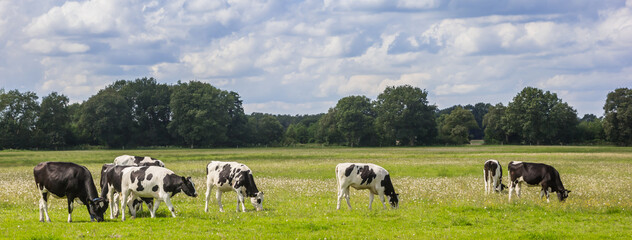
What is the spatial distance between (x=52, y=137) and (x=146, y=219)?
4574 inches

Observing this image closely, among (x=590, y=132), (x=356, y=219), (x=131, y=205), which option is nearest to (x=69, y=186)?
(x=131, y=205)

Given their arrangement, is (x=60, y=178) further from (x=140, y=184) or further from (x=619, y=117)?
(x=619, y=117)

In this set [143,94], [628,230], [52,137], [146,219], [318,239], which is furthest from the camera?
[143,94]

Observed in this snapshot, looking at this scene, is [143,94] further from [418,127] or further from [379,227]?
[379,227]

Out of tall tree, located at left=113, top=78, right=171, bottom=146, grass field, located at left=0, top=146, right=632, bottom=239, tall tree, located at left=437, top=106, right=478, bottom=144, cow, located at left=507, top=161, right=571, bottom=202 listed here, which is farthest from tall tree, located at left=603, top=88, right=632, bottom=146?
cow, located at left=507, top=161, right=571, bottom=202

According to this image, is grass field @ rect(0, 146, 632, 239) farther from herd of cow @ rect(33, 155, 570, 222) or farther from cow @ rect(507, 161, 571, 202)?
cow @ rect(507, 161, 571, 202)

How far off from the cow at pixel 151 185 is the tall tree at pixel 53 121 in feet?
376

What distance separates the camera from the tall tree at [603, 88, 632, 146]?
119750 mm

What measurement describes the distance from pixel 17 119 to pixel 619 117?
132 meters

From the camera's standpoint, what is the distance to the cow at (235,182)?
19594mm

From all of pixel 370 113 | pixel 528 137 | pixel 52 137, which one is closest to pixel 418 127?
pixel 370 113

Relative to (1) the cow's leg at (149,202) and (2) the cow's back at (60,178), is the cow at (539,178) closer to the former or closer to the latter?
→ (1) the cow's leg at (149,202)

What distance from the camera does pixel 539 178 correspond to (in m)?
23.2

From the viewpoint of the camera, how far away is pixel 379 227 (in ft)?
53.7
